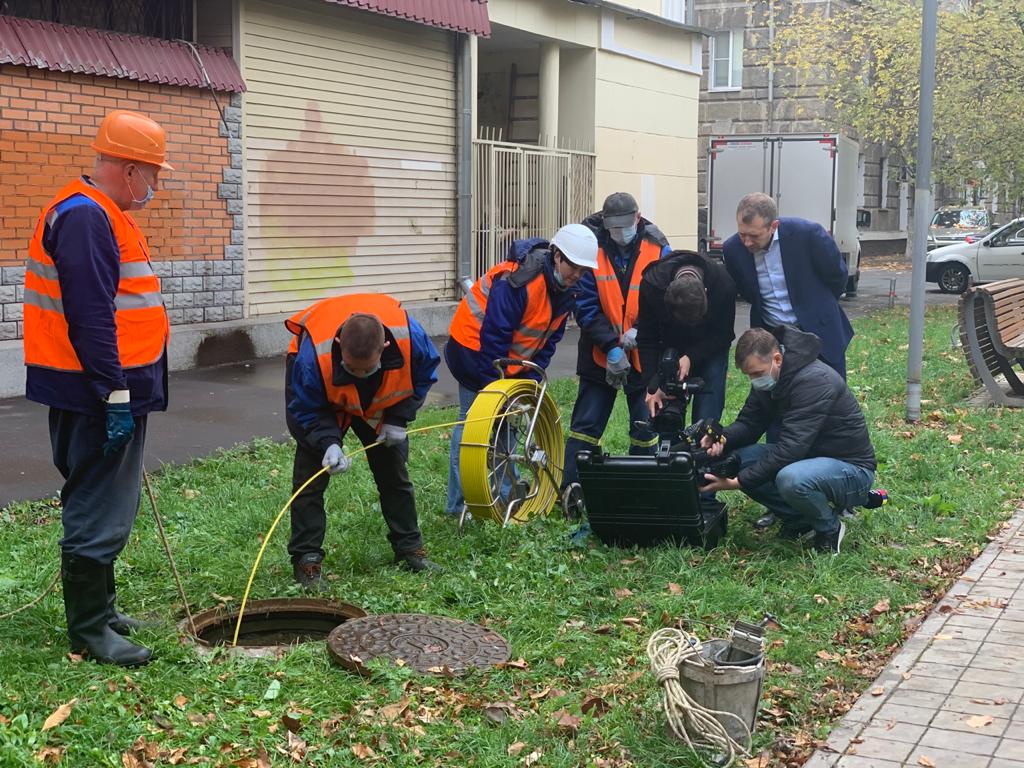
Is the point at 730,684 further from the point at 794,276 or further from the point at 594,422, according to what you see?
the point at 794,276

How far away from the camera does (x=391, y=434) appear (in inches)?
227

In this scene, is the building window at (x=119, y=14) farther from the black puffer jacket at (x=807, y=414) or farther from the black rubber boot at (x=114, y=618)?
the black puffer jacket at (x=807, y=414)

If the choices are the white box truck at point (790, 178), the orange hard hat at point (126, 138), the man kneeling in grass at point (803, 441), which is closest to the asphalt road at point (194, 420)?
the orange hard hat at point (126, 138)

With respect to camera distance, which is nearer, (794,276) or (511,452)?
(511,452)

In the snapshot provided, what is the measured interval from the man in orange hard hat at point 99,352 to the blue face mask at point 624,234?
297cm

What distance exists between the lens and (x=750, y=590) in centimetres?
571

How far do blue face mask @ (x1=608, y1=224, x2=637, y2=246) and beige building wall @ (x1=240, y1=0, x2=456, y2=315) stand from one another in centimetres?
742

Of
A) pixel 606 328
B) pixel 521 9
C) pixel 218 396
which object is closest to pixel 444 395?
pixel 218 396

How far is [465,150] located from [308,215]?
328 cm

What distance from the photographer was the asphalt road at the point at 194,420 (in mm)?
8094

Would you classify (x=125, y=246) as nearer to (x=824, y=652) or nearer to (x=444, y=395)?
(x=824, y=652)

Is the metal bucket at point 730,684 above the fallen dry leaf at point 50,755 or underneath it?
above

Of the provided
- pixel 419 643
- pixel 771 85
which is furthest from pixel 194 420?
pixel 771 85

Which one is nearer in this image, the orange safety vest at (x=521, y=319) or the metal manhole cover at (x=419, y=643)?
the metal manhole cover at (x=419, y=643)
